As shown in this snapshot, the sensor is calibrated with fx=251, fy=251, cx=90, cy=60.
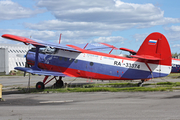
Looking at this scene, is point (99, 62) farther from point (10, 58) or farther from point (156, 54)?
point (10, 58)

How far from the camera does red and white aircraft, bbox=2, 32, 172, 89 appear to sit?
57.6 feet

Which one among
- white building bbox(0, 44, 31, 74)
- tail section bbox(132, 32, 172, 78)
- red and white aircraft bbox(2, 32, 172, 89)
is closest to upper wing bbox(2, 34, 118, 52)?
red and white aircraft bbox(2, 32, 172, 89)

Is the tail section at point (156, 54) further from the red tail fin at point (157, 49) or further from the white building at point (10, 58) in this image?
the white building at point (10, 58)

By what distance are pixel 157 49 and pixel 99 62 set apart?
14.1 feet

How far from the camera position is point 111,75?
1856cm

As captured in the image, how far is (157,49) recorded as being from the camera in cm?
1748

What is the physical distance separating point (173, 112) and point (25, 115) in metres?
5.15

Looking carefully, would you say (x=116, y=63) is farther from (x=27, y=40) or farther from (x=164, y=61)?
(x=27, y=40)

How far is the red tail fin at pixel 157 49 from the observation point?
17391 mm

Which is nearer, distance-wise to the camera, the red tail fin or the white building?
the red tail fin

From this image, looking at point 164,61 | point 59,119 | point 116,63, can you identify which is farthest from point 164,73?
point 59,119

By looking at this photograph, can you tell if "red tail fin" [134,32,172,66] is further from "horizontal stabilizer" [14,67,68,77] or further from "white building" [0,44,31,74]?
"white building" [0,44,31,74]

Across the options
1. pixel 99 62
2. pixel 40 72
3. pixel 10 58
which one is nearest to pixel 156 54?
pixel 99 62

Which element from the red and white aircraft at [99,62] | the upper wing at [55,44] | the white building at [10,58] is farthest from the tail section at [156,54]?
the white building at [10,58]
